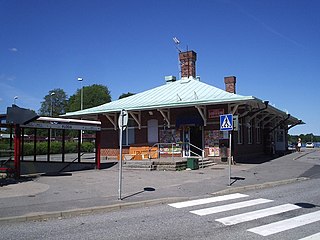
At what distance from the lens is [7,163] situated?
16641 mm

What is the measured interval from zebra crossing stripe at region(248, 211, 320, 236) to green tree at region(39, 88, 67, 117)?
317 feet

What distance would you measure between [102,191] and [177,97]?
42.3ft

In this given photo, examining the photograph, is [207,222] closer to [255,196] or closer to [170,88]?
[255,196]

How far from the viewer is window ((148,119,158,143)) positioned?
23.8 metres

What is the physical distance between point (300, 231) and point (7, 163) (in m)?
14.4

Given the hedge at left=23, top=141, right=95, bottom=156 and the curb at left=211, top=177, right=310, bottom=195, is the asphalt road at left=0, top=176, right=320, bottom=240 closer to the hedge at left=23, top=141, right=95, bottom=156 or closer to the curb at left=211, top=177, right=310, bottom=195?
the curb at left=211, top=177, right=310, bottom=195

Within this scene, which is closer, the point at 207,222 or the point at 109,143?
the point at 207,222

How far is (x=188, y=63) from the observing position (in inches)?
1099

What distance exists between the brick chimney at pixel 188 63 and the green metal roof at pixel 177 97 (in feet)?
2.80

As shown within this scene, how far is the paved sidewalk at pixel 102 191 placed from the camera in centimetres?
845

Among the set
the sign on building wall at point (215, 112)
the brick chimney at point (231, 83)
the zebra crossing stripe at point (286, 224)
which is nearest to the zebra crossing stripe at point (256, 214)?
the zebra crossing stripe at point (286, 224)

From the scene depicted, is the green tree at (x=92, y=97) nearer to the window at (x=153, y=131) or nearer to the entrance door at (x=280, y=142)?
the entrance door at (x=280, y=142)

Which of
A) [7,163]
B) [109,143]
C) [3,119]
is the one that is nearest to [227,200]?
[3,119]

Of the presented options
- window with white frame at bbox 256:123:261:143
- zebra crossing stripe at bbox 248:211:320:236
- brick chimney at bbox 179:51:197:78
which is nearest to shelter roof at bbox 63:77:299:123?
brick chimney at bbox 179:51:197:78
